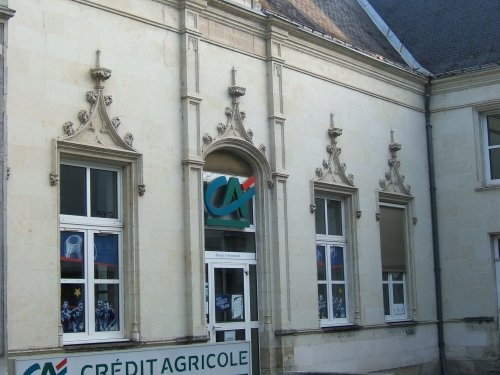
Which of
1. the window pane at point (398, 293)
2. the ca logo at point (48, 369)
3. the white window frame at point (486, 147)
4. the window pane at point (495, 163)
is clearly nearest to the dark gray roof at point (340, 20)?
the white window frame at point (486, 147)

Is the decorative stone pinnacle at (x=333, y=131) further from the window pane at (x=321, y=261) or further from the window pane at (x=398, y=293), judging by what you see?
the window pane at (x=398, y=293)

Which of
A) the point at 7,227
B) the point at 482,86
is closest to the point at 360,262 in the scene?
the point at 482,86

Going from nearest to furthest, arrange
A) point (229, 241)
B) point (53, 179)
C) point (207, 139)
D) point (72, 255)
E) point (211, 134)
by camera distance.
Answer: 1. point (53, 179)
2. point (72, 255)
3. point (207, 139)
4. point (211, 134)
5. point (229, 241)

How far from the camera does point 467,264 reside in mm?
17984

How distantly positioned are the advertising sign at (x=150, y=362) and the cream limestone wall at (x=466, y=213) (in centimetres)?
971

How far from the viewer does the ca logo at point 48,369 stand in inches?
287

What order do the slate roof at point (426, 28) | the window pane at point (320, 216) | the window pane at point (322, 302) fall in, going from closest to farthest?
the window pane at point (322, 302) → the window pane at point (320, 216) → the slate roof at point (426, 28)

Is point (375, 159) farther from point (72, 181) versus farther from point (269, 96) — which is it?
point (72, 181)

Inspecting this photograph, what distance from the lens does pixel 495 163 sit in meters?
18.2

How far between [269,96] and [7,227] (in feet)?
19.3

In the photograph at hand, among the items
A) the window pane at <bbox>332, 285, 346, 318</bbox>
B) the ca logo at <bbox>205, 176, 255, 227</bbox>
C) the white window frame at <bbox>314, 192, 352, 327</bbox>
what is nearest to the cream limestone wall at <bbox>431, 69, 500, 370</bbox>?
the white window frame at <bbox>314, 192, 352, 327</bbox>

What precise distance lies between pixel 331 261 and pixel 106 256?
17.8 ft

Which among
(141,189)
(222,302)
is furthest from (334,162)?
(141,189)

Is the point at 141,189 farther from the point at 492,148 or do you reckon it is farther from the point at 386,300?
the point at 492,148
